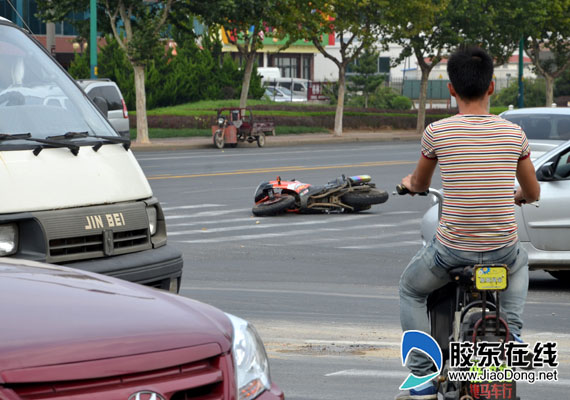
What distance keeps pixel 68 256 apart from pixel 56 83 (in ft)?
4.88

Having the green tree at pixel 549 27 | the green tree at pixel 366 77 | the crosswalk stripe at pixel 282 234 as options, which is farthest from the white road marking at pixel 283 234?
the green tree at pixel 366 77

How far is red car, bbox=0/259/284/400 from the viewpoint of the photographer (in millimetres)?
3656

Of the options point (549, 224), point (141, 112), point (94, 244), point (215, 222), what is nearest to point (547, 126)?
point (215, 222)

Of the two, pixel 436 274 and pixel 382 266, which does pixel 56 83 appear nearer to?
pixel 436 274

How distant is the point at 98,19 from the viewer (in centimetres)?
4128

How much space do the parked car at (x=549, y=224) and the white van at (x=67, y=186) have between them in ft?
14.2

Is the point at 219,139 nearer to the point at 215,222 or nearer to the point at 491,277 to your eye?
the point at 215,222

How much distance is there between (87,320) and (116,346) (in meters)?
0.21

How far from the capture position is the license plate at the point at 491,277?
17.4 ft

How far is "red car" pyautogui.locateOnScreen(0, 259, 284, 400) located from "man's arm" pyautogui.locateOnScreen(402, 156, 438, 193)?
1580 mm

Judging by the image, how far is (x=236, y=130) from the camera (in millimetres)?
39312

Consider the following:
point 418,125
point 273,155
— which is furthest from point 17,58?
point 418,125

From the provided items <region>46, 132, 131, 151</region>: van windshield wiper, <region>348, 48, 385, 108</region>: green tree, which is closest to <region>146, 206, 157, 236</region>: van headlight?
<region>46, 132, 131, 151</region>: van windshield wiper

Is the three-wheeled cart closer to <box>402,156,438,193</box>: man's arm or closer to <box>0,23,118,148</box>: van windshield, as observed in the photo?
<box>0,23,118,148</box>: van windshield
